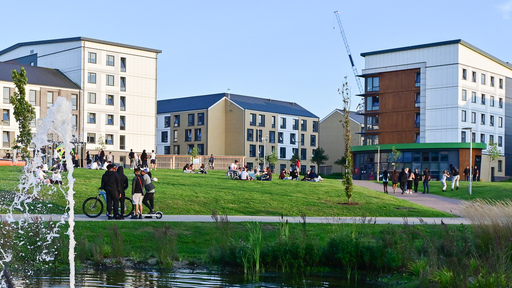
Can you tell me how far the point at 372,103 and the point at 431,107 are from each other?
7.97 metres

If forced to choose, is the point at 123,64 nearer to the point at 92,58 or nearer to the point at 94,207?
the point at 92,58

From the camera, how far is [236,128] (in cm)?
9812

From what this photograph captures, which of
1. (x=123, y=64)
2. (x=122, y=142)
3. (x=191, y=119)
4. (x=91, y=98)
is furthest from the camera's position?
(x=191, y=119)

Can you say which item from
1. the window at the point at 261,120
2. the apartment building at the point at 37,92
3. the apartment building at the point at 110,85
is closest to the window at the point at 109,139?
the apartment building at the point at 110,85

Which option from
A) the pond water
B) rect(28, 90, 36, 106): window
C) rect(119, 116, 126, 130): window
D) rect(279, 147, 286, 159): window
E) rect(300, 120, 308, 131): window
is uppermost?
rect(28, 90, 36, 106): window

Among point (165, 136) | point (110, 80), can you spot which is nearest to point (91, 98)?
point (110, 80)

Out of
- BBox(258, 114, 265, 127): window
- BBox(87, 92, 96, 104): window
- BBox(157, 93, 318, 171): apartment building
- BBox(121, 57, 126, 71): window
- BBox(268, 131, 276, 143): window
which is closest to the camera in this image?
BBox(87, 92, 96, 104): window

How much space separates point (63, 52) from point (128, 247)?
68383mm

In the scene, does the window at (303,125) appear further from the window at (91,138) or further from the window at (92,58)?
the window at (92,58)

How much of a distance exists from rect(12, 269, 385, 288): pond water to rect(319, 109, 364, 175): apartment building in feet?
292

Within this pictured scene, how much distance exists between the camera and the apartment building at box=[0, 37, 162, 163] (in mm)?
77312

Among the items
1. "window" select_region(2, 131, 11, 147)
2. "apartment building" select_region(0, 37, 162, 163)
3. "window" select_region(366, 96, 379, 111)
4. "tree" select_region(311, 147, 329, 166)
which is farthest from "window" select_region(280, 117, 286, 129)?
"window" select_region(2, 131, 11, 147)

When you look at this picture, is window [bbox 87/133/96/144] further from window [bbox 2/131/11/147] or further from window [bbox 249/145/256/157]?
window [bbox 249/145/256/157]

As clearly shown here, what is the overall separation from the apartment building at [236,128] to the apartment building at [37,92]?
24941 mm
